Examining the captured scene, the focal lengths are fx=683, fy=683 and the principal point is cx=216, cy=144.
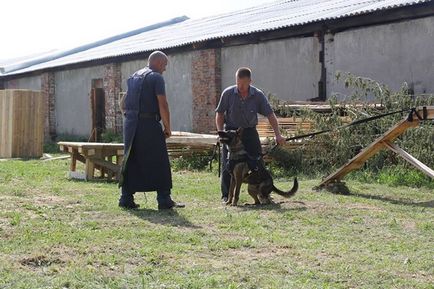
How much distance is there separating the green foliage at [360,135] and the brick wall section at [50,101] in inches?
642

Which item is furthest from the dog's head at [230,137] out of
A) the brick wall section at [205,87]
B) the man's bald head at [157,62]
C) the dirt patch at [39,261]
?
the brick wall section at [205,87]

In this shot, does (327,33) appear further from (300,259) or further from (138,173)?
(300,259)

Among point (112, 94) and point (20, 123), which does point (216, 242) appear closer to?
point (20, 123)

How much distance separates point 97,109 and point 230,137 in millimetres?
15992

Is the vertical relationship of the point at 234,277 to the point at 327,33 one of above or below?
below

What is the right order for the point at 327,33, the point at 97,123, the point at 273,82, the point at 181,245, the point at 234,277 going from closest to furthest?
the point at 234,277, the point at 181,245, the point at 327,33, the point at 273,82, the point at 97,123

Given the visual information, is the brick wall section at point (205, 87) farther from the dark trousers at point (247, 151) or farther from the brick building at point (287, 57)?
the dark trousers at point (247, 151)

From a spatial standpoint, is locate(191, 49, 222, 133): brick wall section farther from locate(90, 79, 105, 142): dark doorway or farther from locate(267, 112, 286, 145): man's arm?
locate(267, 112, 286, 145): man's arm

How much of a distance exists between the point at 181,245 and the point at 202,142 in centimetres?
755

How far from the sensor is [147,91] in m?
7.75

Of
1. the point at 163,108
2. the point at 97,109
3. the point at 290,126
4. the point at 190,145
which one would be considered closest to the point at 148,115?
the point at 163,108

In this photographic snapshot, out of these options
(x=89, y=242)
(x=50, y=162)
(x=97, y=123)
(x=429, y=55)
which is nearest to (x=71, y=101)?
(x=97, y=123)

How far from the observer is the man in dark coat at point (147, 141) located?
305 inches

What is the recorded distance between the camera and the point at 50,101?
88.0 ft
